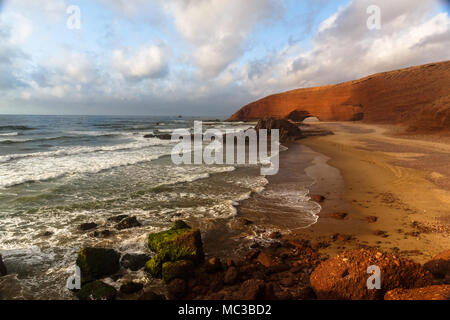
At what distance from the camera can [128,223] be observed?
638 centimetres

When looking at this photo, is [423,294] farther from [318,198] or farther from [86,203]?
[86,203]

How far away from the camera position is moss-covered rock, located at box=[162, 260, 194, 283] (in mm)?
4039

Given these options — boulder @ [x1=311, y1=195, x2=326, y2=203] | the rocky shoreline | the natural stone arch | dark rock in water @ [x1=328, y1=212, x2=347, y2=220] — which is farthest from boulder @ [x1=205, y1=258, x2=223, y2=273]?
the natural stone arch

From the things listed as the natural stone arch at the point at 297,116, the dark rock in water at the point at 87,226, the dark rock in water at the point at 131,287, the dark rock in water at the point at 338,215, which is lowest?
the dark rock in water at the point at 131,287

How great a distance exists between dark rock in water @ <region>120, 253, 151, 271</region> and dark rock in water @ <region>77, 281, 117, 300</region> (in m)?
0.68

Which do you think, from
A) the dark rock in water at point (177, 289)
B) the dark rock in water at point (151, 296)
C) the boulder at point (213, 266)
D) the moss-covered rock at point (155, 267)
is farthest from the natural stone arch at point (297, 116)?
the dark rock in water at point (151, 296)

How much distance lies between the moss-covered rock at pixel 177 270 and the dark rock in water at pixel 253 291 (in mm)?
1110

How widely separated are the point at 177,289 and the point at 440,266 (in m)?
4.54

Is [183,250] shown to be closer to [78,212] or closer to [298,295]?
[298,295]

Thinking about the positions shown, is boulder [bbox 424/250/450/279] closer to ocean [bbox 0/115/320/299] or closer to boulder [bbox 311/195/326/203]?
ocean [bbox 0/115/320/299]

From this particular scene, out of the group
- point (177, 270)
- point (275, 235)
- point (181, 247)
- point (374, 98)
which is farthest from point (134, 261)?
point (374, 98)

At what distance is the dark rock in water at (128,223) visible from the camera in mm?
6270

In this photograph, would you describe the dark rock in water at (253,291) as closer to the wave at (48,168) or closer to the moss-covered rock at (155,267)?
the moss-covered rock at (155,267)
